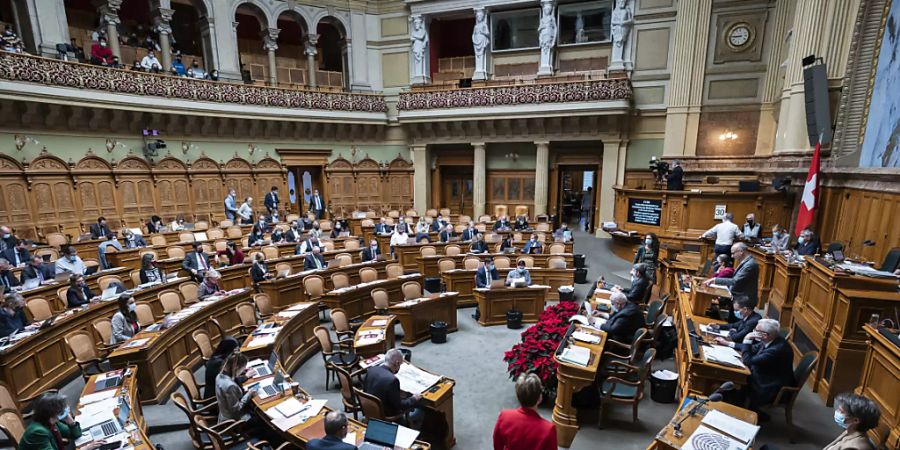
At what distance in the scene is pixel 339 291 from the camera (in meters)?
8.68

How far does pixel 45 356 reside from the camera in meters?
6.01

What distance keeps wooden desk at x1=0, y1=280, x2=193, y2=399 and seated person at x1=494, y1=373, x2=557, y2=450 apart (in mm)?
6483

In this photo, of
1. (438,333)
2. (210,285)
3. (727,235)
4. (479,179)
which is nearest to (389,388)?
(438,333)

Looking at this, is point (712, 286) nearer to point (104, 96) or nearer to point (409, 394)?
point (409, 394)

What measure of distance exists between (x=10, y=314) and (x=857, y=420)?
971 centimetres

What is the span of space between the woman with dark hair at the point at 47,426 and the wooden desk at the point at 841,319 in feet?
26.9

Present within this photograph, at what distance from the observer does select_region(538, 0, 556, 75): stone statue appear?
17.4 metres

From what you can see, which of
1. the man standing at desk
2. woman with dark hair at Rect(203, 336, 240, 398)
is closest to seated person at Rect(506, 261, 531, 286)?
the man standing at desk

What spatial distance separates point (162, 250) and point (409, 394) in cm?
1037

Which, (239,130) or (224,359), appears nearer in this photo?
(224,359)

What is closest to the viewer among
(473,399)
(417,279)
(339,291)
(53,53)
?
(473,399)

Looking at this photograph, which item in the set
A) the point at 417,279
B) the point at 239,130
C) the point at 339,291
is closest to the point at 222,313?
the point at 339,291

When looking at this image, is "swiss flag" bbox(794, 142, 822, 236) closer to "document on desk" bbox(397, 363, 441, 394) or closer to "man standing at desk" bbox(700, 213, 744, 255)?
"man standing at desk" bbox(700, 213, 744, 255)

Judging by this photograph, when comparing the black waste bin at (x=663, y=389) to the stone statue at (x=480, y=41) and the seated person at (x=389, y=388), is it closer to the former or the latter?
the seated person at (x=389, y=388)
